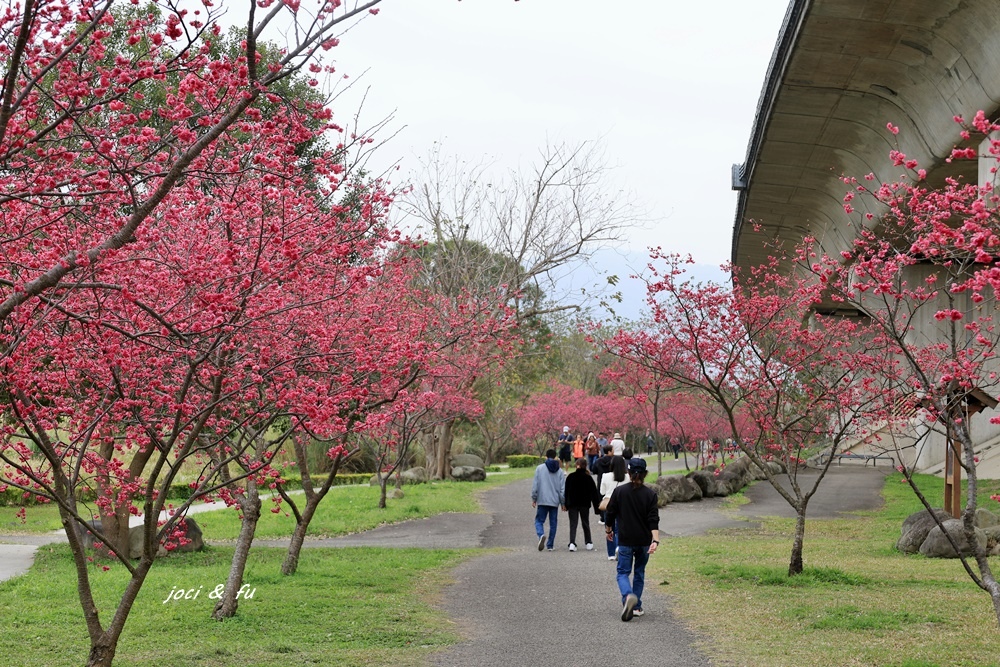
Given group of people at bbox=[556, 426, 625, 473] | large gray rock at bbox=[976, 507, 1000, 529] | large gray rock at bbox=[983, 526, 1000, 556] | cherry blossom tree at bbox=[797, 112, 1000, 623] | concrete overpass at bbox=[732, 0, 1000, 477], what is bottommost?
large gray rock at bbox=[983, 526, 1000, 556]

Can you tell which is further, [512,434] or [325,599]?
[512,434]

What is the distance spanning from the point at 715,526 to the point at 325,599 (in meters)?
10.8

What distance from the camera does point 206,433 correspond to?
43.8ft

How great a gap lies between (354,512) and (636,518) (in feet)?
44.5

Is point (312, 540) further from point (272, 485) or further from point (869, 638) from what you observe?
point (869, 638)

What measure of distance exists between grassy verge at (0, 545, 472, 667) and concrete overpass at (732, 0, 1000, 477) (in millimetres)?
8348

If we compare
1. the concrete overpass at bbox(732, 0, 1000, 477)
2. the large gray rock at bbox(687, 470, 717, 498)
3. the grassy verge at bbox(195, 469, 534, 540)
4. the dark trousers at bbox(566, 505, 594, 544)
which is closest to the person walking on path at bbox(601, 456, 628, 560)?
the dark trousers at bbox(566, 505, 594, 544)

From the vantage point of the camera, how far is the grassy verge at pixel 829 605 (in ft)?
26.5

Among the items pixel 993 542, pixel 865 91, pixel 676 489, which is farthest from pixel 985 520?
pixel 676 489

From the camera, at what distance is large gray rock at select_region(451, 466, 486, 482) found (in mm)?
34875

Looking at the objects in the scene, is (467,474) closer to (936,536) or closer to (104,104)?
(936,536)

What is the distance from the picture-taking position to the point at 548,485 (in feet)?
50.1

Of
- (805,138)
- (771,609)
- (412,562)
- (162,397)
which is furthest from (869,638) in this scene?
(805,138)

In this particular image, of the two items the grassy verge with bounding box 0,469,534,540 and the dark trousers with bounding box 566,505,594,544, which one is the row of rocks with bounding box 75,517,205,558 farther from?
the dark trousers with bounding box 566,505,594,544
